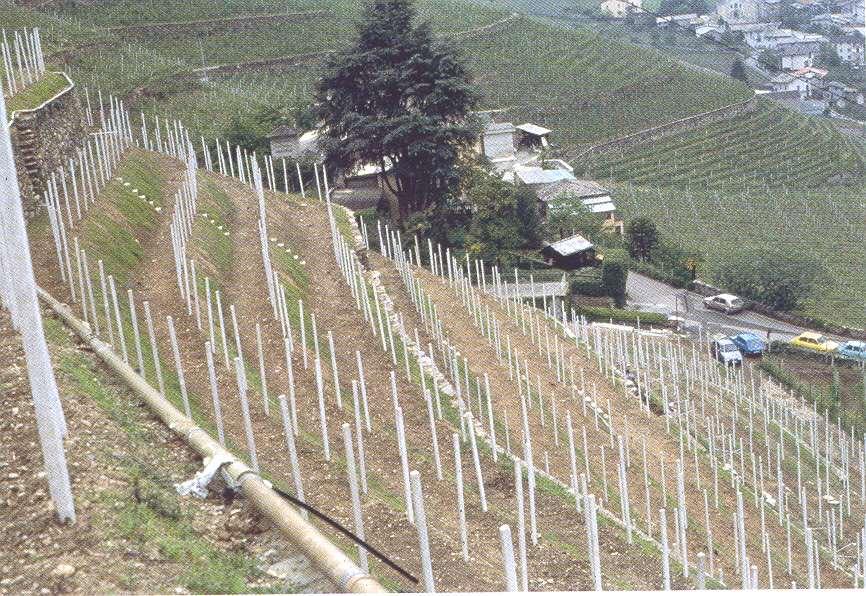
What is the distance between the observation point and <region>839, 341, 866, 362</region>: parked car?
61.1ft

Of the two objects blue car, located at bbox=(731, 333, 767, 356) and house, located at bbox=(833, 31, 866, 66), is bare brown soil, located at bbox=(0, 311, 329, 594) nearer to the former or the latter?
blue car, located at bbox=(731, 333, 767, 356)

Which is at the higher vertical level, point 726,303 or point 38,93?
point 38,93

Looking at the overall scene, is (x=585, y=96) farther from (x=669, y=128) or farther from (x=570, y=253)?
(x=570, y=253)

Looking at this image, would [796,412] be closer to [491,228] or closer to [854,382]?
[854,382]

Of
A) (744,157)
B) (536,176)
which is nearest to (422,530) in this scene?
(536,176)

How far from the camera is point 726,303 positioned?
2122 cm

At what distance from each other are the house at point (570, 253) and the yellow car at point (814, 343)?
382 centimetres

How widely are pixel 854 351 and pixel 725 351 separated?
203cm

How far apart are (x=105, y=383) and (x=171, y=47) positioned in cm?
2378

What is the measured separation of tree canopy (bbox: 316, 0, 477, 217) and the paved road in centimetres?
395

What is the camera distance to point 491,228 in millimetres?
20422

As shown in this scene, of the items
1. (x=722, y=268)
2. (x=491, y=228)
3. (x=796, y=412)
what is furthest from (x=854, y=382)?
(x=491, y=228)

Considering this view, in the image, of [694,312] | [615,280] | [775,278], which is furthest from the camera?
[775,278]

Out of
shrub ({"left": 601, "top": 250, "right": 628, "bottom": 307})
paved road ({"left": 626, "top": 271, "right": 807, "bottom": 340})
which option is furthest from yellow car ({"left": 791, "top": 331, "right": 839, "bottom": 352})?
shrub ({"left": 601, "top": 250, "right": 628, "bottom": 307})
